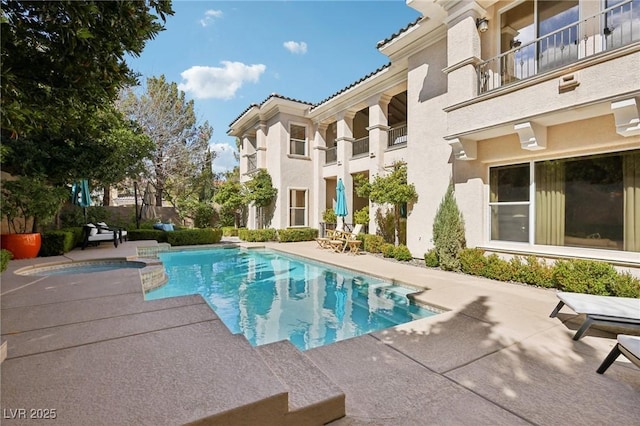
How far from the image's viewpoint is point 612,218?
584 centimetres

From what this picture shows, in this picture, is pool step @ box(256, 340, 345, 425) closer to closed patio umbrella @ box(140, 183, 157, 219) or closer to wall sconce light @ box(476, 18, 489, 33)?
wall sconce light @ box(476, 18, 489, 33)

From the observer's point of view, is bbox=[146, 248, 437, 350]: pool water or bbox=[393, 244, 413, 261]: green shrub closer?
bbox=[146, 248, 437, 350]: pool water

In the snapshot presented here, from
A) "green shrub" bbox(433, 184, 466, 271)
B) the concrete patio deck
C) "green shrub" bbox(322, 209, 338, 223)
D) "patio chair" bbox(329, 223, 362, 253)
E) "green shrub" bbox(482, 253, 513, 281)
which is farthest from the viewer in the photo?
"green shrub" bbox(322, 209, 338, 223)

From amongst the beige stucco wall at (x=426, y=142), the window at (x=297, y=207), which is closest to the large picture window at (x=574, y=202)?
the beige stucco wall at (x=426, y=142)

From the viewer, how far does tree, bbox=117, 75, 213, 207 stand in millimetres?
20656

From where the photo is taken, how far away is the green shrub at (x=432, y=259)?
8.60 m

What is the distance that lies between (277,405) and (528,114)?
7.37 metres

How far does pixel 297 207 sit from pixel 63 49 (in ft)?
46.2

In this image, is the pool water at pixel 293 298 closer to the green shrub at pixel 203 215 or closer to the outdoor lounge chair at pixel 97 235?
the outdoor lounge chair at pixel 97 235

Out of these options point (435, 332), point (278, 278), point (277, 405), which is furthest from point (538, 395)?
point (278, 278)

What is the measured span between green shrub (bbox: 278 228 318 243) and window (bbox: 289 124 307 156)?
14.8ft

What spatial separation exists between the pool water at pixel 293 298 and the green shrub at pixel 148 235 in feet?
12.9

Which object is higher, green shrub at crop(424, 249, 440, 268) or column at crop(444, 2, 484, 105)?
column at crop(444, 2, 484, 105)

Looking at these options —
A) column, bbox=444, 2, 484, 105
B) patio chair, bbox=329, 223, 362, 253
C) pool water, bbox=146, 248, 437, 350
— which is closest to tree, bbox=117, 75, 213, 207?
patio chair, bbox=329, 223, 362, 253
